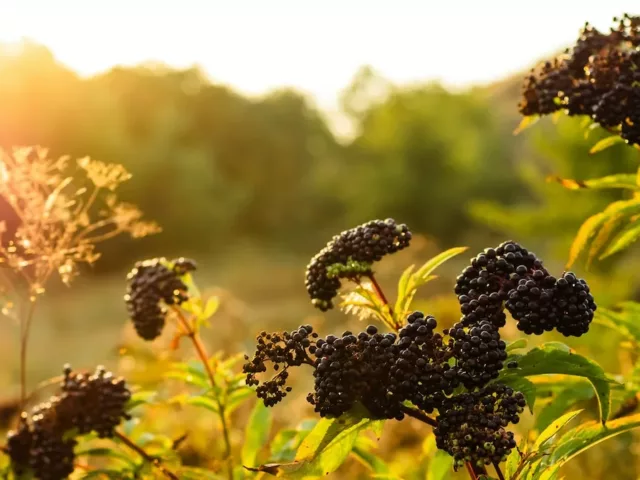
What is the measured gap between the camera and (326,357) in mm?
1640

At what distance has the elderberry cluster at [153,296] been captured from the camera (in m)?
2.58

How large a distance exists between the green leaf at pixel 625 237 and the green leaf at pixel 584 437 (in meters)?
0.60

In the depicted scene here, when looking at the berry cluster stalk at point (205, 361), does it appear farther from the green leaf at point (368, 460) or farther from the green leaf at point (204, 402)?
the green leaf at point (368, 460)

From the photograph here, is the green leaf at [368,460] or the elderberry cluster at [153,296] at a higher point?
the elderberry cluster at [153,296]

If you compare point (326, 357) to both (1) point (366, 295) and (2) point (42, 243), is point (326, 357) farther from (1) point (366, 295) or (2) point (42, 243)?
(2) point (42, 243)

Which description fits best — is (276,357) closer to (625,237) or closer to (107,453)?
(107,453)

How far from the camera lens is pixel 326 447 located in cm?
171

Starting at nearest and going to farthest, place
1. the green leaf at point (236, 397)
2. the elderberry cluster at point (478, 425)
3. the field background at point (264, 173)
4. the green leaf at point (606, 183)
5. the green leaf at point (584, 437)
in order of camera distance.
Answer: the elderberry cluster at point (478, 425) → the green leaf at point (584, 437) → the green leaf at point (606, 183) → the green leaf at point (236, 397) → the field background at point (264, 173)

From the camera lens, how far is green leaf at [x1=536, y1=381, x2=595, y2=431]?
8.02 feet

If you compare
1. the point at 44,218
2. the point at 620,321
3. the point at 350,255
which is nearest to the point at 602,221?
the point at 620,321

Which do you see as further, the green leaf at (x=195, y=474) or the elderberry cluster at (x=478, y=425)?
the green leaf at (x=195, y=474)

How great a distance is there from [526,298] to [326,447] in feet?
1.95

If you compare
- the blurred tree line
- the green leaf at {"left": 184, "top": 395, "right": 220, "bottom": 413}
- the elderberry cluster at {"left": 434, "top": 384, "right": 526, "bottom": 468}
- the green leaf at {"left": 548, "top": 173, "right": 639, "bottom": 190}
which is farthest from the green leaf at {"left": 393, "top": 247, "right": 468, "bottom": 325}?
the blurred tree line

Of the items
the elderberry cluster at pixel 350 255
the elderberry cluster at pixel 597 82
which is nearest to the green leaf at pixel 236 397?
the elderberry cluster at pixel 350 255
